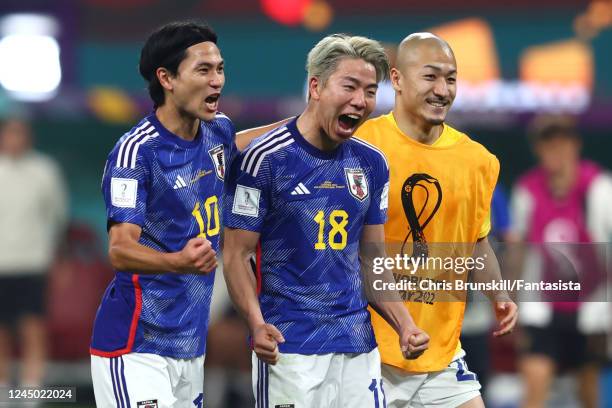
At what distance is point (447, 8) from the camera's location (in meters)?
14.1

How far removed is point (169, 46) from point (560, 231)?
462 centimetres

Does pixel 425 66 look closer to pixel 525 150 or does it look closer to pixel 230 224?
pixel 230 224

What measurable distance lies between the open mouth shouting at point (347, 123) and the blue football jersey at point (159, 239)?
0.60 meters

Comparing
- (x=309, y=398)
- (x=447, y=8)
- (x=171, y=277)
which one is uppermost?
(x=447, y=8)

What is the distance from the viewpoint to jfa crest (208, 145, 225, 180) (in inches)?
223

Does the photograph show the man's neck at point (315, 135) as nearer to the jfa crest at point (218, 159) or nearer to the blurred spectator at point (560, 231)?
the jfa crest at point (218, 159)

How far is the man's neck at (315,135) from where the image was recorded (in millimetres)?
5637

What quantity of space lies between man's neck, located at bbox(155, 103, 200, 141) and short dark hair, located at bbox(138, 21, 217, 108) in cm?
5

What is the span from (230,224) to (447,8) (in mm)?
8992

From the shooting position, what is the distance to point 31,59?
14.7m

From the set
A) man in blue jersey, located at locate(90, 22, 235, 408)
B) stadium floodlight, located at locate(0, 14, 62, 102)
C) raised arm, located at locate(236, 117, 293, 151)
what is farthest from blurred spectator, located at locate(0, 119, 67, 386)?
man in blue jersey, located at locate(90, 22, 235, 408)

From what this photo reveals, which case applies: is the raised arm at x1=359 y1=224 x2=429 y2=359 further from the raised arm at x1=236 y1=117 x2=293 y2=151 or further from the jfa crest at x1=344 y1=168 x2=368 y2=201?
the raised arm at x1=236 y1=117 x2=293 y2=151

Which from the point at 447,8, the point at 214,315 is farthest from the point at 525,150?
the point at 214,315

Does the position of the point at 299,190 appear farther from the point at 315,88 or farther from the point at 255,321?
the point at 255,321
